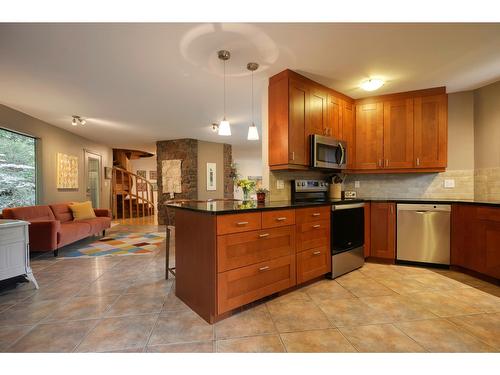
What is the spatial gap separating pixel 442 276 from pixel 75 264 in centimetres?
472

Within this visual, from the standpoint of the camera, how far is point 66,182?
17.5 ft

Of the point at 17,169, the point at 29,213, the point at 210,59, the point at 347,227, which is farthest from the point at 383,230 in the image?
the point at 17,169

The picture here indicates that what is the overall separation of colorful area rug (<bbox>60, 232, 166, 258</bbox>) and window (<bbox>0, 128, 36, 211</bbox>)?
1.37 meters

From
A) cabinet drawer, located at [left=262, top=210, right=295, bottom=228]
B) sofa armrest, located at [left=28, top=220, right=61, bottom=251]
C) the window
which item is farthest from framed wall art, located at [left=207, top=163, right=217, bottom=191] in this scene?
cabinet drawer, located at [left=262, top=210, right=295, bottom=228]

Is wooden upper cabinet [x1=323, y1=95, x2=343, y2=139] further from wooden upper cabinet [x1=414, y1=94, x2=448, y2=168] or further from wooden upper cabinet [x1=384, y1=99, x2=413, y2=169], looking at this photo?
wooden upper cabinet [x1=414, y1=94, x2=448, y2=168]

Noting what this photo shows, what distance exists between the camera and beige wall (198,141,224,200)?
6730mm

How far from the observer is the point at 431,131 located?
310 centimetres

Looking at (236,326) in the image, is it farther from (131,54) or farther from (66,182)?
(66,182)

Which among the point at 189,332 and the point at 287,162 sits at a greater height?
the point at 287,162

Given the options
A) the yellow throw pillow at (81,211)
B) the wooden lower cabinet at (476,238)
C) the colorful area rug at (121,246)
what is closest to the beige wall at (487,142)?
the wooden lower cabinet at (476,238)

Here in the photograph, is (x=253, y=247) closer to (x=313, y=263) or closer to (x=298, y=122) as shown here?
(x=313, y=263)

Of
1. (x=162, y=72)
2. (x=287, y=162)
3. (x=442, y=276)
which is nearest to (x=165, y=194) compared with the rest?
(x=162, y=72)

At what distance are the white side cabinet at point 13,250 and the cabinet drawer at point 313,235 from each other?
9.19 feet

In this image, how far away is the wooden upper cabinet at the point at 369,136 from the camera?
332 cm
